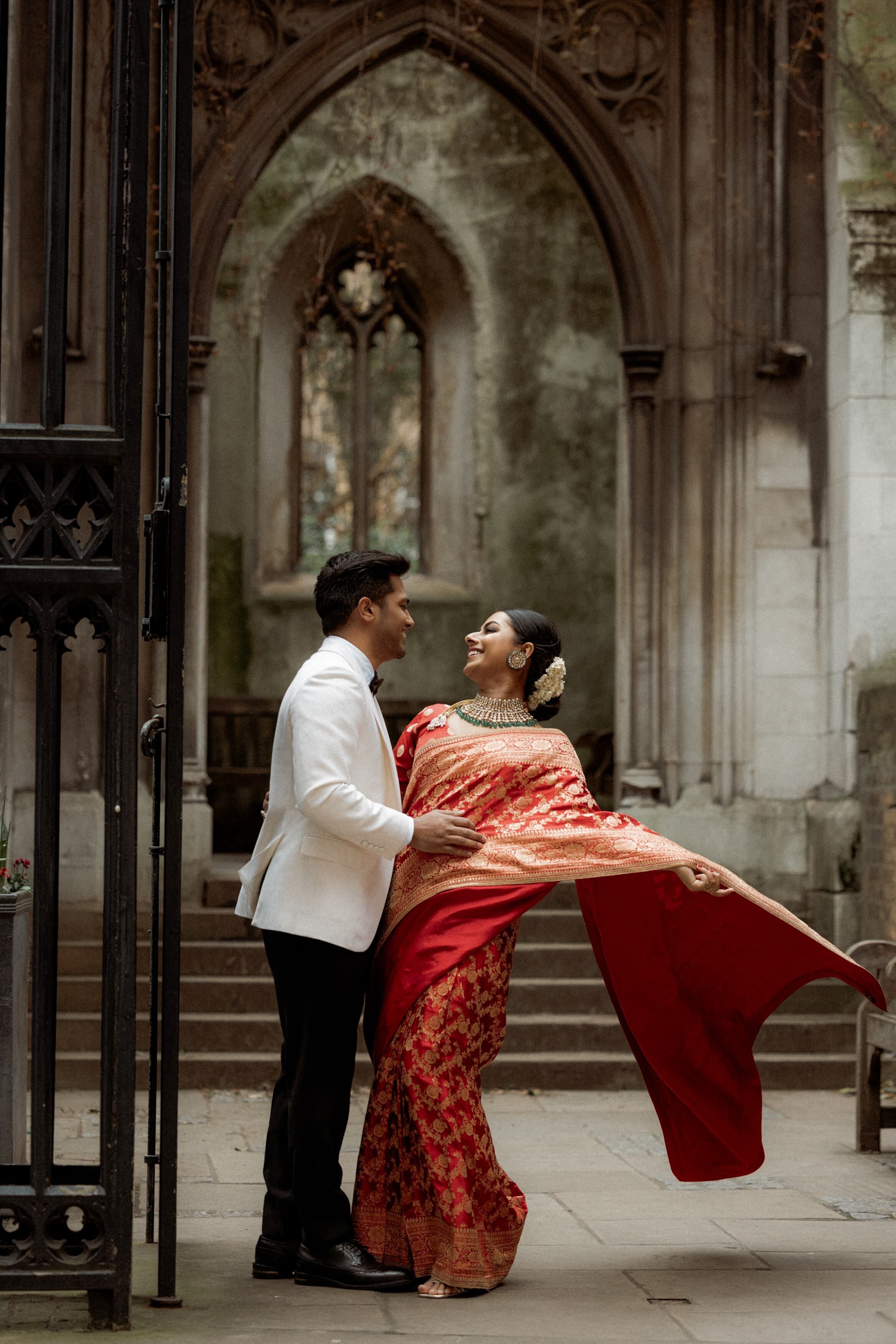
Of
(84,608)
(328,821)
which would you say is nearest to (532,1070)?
(328,821)

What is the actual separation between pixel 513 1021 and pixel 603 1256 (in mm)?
3796

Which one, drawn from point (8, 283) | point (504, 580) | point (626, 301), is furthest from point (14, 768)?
point (504, 580)

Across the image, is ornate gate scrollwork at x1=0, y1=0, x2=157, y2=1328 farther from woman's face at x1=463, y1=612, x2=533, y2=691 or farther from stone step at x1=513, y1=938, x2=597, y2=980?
stone step at x1=513, y1=938, x2=597, y2=980

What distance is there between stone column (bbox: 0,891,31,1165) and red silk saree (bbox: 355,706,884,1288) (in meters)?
1.23

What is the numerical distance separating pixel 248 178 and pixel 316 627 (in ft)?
16.6

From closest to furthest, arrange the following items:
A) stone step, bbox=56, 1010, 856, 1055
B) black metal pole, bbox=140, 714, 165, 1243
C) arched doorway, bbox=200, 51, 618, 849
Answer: black metal pole, bbox=140, 714, 165, 1243
stone step, bbox=56, 1010, 856, 1055
arched doorway, bbox=200, 51, 618, 849

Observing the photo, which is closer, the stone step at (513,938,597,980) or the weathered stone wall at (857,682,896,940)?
the weathered stone wall at (857,682,896,940)

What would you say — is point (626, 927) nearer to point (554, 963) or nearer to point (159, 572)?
point (159, 572)

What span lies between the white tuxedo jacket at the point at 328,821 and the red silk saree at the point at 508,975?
259 mm

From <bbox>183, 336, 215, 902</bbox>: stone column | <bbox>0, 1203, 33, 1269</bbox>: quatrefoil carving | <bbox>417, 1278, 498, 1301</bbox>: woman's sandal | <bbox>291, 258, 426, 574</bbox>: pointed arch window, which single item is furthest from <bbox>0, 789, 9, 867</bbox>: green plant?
<bbox>291, 258, 426, 574</bbox>: pointed arch window

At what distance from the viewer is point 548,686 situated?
15.5ft

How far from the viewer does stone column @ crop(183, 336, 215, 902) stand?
31.4 feet

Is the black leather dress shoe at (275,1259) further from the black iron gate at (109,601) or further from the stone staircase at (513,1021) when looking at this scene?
the stone staircase at (513,1021)

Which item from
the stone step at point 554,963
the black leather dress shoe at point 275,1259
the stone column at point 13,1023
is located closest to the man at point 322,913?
the black leather dress shoe at point 275,1259
